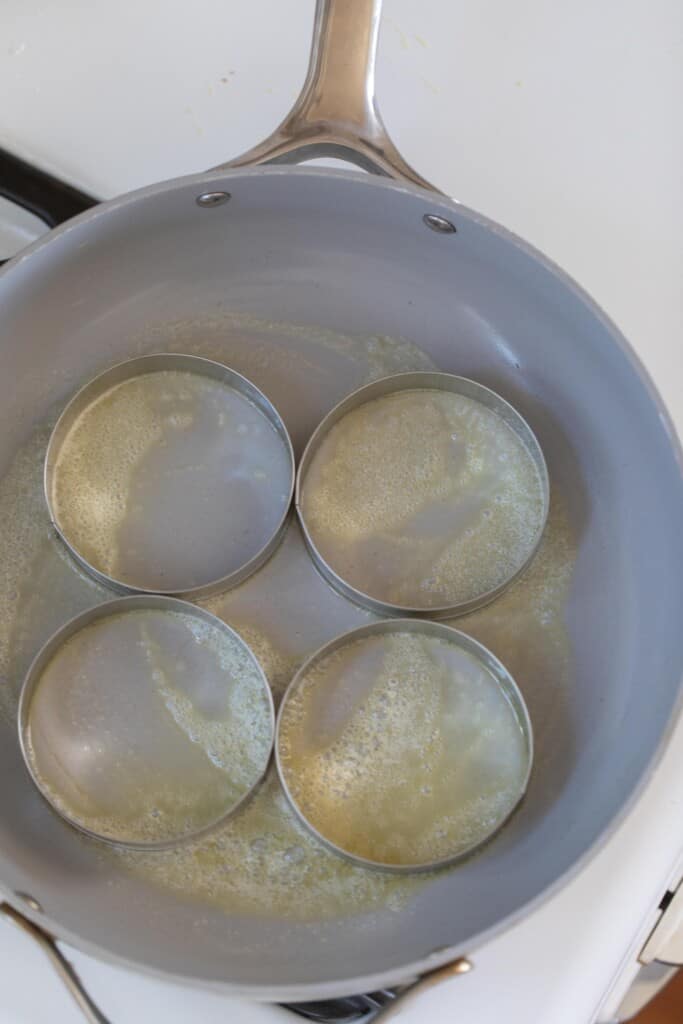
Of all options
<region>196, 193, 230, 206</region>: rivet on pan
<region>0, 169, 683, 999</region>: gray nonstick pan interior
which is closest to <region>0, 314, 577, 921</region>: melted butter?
<region>0, 169, 683, 999</region>: gray nonstick pan interior

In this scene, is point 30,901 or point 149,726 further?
point 149,726

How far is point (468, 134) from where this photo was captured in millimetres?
925

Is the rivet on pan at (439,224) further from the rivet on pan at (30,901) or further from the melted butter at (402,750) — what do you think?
the rivet on pan at (30,901)

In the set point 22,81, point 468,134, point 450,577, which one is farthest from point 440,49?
point 450,577

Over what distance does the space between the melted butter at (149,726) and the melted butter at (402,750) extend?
5cm

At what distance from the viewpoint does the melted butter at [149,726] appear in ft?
2.47

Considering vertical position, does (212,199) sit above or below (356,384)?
above

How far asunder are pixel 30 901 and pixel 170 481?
0.34 m

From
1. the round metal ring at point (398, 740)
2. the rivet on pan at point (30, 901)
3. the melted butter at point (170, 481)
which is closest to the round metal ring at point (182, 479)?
the melted butter at point (170, 481)

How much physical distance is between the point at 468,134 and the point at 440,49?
92 millimetres

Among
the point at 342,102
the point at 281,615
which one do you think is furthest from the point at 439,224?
the point at 281,615

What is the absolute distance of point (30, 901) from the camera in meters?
0.67

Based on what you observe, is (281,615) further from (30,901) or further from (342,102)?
(342,102)

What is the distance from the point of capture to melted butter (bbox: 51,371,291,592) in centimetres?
82
